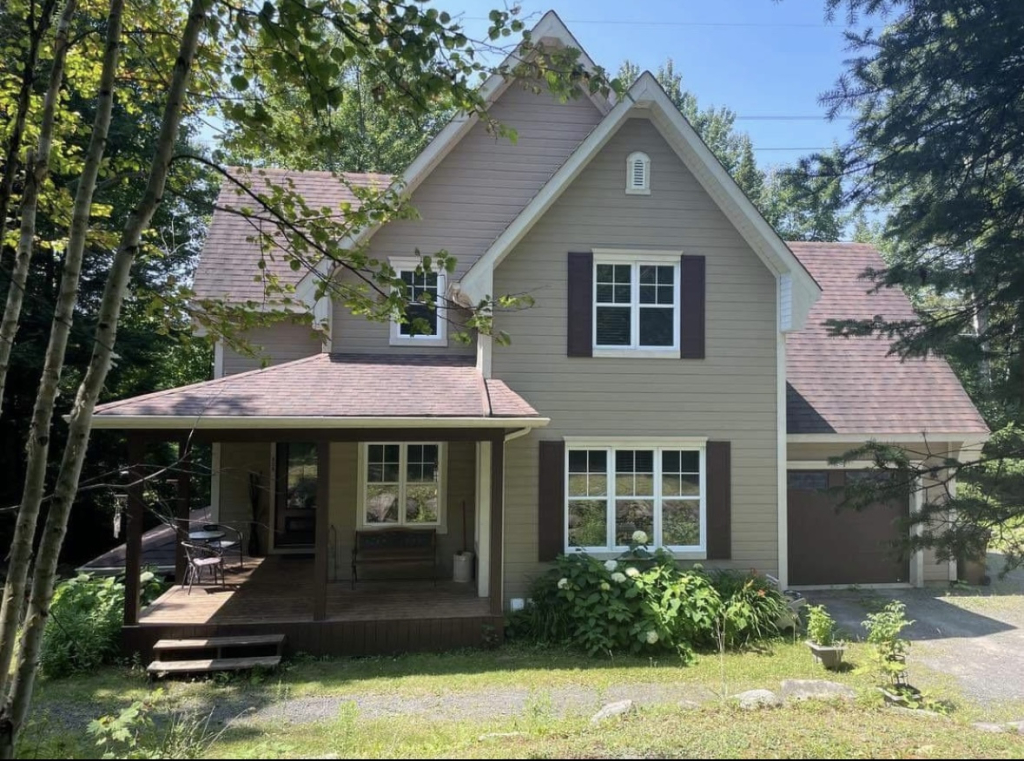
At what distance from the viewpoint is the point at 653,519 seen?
9.84 m

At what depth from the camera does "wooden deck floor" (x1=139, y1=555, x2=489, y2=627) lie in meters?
8.31

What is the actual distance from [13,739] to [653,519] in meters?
8.03

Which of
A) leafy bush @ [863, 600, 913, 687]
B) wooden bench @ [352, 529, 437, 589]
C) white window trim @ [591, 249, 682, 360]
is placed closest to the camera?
leafy bush @ [863, 600, 913, 687]

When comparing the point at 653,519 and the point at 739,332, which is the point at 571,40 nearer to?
the point at 739,332

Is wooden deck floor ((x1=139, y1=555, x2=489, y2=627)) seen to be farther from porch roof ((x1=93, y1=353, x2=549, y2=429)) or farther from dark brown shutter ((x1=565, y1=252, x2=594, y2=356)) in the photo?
dark brown shutter ((x1=565, y1=252, x2=594, y2=356))

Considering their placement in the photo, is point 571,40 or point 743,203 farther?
point 571,40

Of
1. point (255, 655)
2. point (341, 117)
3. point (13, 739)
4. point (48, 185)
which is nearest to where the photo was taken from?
point (13, 739)

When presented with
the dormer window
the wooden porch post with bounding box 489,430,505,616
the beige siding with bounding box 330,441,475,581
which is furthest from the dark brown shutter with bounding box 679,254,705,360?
the beige siding with bounding box 330,441,475,581

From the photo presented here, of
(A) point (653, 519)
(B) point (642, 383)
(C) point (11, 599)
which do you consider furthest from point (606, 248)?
(C) point (11, 599)

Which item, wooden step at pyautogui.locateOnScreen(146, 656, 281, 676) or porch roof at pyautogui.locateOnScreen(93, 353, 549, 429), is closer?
wooden step at pyautogui.locateOnScreen(146, 656, 281, 676)

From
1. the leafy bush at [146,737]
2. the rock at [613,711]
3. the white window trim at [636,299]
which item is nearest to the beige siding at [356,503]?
the white window trim at [636,299]

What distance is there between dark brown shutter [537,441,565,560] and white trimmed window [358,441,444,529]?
2.10 meters

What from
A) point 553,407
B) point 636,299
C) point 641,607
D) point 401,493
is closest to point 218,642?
point 401,493

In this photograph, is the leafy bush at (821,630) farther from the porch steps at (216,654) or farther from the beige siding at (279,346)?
the beige siding at (279,346)
